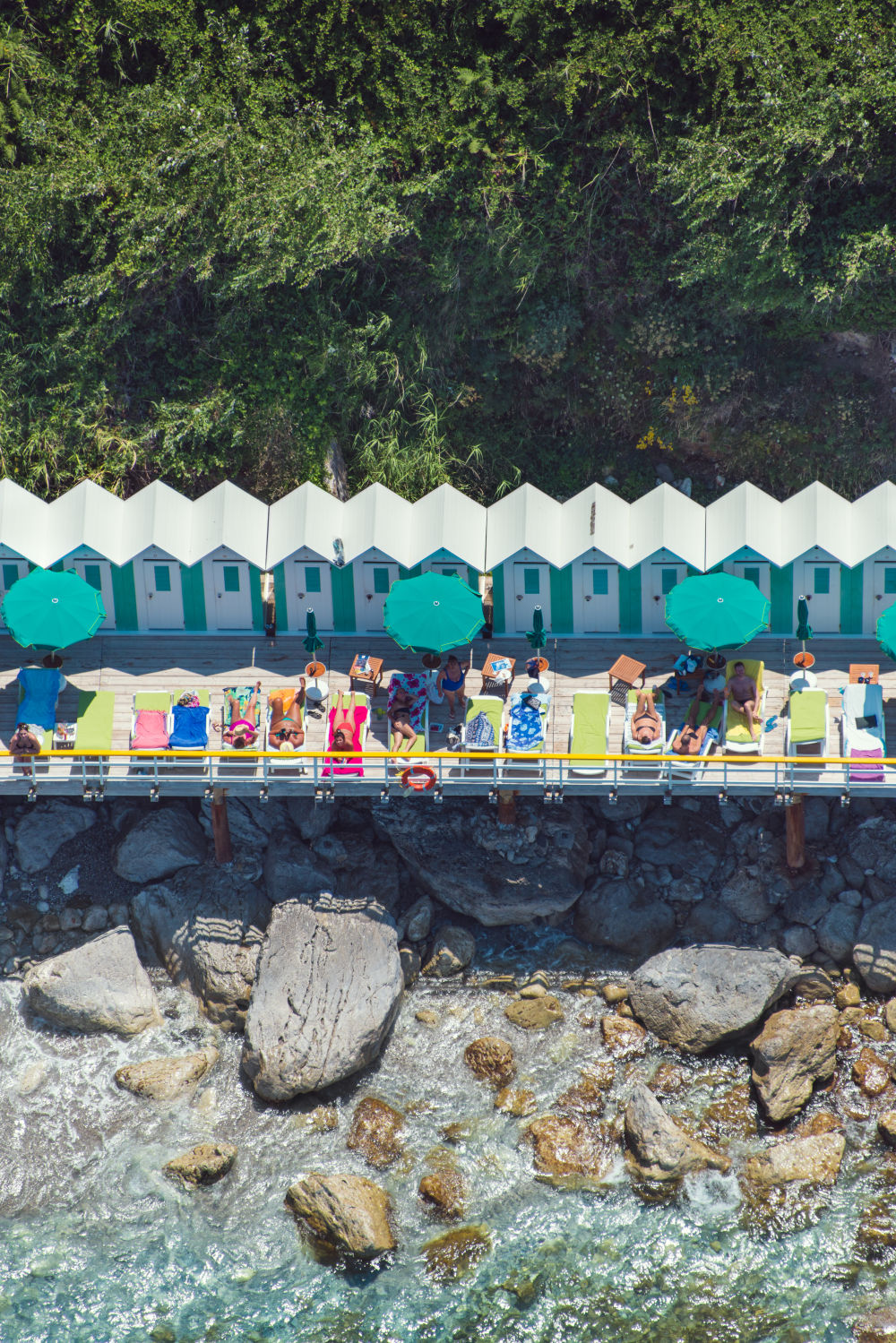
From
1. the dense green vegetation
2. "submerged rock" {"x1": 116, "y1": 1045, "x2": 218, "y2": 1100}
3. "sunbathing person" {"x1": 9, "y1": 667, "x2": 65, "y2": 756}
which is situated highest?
the dense green vegetation

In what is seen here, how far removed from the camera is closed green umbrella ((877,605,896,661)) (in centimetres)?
2164

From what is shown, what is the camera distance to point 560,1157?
70.6 feet

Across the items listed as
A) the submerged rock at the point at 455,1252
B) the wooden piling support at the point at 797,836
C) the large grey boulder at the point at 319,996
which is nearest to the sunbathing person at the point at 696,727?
the wooden piling support at the point at 797,836

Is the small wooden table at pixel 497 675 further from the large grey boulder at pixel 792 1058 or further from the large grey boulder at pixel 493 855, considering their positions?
the large grey boulder at pixel 792 1058

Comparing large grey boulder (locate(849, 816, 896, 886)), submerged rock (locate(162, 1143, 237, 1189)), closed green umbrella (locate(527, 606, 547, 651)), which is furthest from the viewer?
large grey boulder (locate(849, 816, 896, 886))

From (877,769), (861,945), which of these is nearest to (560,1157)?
(861,945)

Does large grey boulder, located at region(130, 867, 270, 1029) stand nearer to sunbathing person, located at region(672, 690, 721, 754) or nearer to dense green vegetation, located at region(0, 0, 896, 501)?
dense green vegetation, located at region(0, 0, 896, 501)

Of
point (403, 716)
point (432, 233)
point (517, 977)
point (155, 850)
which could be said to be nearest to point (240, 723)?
point (403, 716)

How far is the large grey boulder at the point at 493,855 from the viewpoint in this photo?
23.9 m

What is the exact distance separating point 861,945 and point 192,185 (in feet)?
69.0

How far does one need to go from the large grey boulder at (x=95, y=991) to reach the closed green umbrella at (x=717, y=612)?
1318 centimetres

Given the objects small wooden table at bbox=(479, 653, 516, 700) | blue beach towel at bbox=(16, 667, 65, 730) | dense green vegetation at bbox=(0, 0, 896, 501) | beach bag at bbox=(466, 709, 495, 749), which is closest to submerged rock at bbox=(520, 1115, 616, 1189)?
beach bag at bbox=(466, 709, 495, 749)

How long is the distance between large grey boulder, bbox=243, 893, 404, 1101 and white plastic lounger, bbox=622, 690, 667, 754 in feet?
20.5

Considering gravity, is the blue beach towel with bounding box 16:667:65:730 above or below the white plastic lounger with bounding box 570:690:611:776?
above
